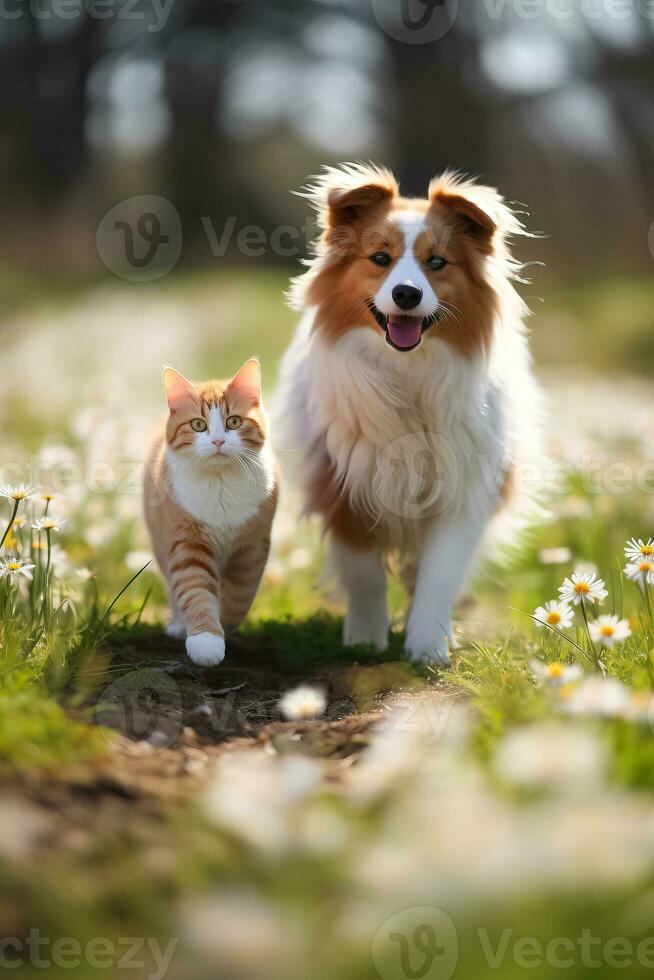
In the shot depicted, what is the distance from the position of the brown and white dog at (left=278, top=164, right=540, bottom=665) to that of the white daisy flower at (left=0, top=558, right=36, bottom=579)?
1384mm

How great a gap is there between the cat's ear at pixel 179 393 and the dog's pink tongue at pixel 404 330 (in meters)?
0.83

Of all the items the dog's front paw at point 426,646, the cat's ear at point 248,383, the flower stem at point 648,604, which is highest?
the cat's ear at point 248,383

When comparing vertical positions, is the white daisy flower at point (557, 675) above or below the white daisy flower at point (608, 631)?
below

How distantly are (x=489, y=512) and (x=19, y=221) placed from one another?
15341mm

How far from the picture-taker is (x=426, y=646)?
3955 mm

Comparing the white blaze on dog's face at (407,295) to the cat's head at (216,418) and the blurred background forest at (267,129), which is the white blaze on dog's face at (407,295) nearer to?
the cat's head at (216,418)

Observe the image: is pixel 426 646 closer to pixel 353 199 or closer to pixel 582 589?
pixel 582 589

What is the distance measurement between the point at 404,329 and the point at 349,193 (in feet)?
1.92

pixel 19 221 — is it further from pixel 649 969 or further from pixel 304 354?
pixel 649 969

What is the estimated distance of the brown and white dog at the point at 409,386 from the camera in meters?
3.91

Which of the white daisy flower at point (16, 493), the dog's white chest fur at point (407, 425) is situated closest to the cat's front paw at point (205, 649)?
the white daisy flower at point (16, 493)

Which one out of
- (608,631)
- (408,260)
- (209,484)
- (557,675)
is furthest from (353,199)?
(557,675)

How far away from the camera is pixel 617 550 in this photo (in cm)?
539

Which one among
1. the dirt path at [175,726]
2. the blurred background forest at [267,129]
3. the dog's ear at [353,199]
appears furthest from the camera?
the blurred background forest at [267,129]
